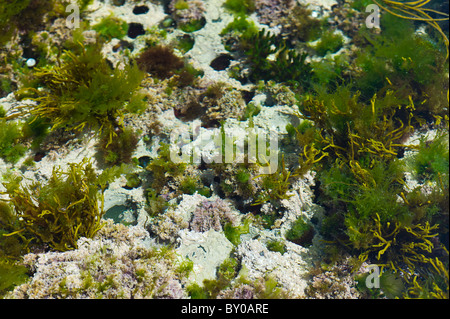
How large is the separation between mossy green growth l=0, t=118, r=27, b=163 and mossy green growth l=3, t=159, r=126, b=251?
1.49 feet

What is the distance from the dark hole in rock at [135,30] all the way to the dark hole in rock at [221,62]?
5.01 ft

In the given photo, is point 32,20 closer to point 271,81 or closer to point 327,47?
point 271,81

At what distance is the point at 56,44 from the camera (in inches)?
242

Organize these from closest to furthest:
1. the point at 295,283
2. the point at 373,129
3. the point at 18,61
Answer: the point at 295,283 < the point at 373,129 < the point at 18,61

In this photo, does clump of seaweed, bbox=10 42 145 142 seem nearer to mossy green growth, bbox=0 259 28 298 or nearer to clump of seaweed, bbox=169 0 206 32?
clump of seaweed, bbox=169 0 206 32

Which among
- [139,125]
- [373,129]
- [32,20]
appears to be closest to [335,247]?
[373,129]

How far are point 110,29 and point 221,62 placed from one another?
2176 mm

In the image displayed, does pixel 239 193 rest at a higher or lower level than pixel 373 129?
lower

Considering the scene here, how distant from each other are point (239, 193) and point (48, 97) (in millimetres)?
3340

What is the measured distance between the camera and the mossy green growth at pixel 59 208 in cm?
435

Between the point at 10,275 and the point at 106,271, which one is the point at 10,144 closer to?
the point at 10,275

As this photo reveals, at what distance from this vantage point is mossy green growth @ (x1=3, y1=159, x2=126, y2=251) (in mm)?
4348

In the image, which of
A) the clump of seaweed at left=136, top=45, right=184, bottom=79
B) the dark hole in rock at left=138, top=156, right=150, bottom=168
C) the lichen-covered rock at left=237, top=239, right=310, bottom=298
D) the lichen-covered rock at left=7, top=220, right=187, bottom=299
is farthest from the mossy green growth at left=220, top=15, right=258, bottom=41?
the lichen-covered rock at left=7, top=220, right=187, bottom=299
